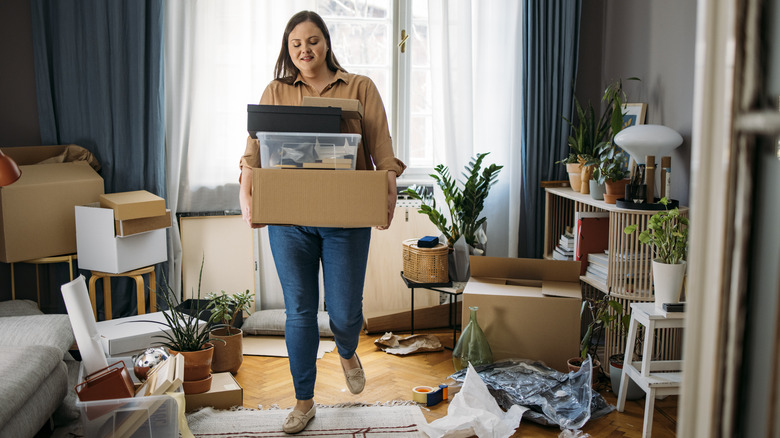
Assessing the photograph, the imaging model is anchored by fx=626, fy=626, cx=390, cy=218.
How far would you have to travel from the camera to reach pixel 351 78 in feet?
6.63

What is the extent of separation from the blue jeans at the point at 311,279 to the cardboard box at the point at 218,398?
1.06 feet

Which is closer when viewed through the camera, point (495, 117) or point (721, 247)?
point (721, 247)

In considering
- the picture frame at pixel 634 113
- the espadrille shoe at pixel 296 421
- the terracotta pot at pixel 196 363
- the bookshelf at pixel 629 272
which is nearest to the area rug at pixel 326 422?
the espadrille shoe at pixel 296 421

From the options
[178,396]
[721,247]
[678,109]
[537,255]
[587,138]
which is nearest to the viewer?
[721,247]

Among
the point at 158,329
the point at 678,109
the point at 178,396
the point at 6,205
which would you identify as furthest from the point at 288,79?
the point at 678,109

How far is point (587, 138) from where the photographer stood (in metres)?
2.97

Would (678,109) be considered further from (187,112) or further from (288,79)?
(187,112)

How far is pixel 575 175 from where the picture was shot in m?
2.95

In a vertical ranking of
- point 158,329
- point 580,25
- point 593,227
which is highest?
point 580,25

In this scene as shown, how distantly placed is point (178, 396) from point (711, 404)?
1.65 m

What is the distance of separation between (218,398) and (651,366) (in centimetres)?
154

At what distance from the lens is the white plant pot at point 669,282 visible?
209 cm

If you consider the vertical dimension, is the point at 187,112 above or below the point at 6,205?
above

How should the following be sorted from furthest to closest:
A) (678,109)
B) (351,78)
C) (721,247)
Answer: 1. (678,109)
2. (351,78)
3. (721,247)
